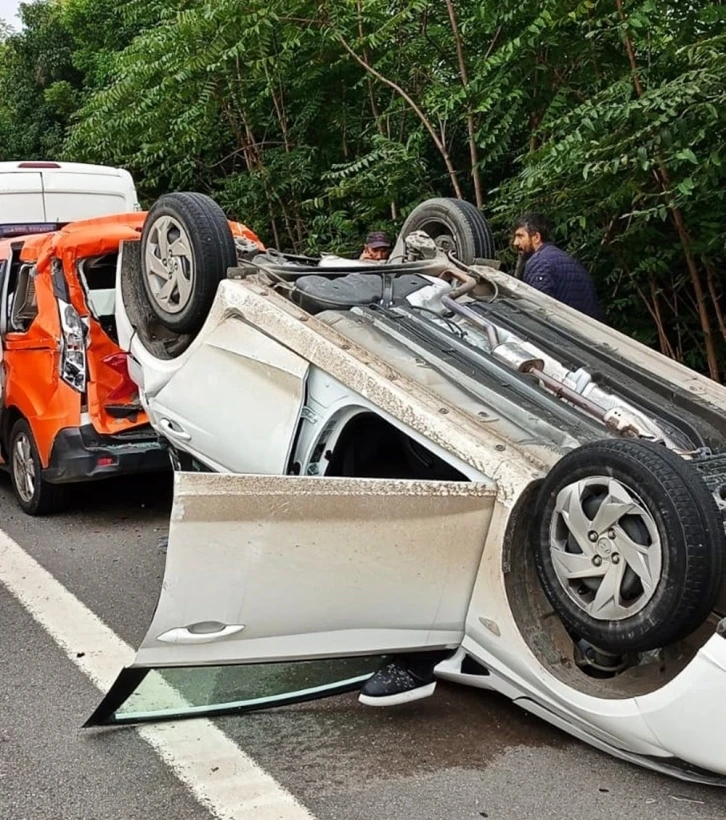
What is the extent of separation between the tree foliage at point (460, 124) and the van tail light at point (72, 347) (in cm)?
285

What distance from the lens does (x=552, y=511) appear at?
9.46 feet

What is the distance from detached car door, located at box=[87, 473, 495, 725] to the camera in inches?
118

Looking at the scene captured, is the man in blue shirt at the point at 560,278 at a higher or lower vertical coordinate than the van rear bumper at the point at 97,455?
higher

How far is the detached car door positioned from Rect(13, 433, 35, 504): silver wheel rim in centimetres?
318

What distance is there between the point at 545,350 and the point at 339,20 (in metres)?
5.69

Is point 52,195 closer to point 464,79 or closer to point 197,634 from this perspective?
point 464,79

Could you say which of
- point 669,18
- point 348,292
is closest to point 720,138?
point 669,18

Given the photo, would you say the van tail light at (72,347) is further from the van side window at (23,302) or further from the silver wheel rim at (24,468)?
the silver wheel rim at (24,468)

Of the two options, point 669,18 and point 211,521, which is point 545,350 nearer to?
point 211,521

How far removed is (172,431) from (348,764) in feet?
6.24

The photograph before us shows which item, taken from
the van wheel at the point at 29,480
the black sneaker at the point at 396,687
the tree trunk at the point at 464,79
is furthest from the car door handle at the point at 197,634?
Answer: the tree trunk at the point at 464,79

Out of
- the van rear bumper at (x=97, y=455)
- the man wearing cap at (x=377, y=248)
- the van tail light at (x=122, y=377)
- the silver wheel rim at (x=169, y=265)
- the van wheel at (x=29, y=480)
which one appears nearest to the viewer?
the silver wheel rim at (x=169, y=265)

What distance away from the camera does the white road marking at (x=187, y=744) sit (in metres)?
2.86

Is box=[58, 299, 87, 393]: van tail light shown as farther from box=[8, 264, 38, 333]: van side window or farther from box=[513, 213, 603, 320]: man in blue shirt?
box=[513, 213, 603, 320]: man in blue shirt
